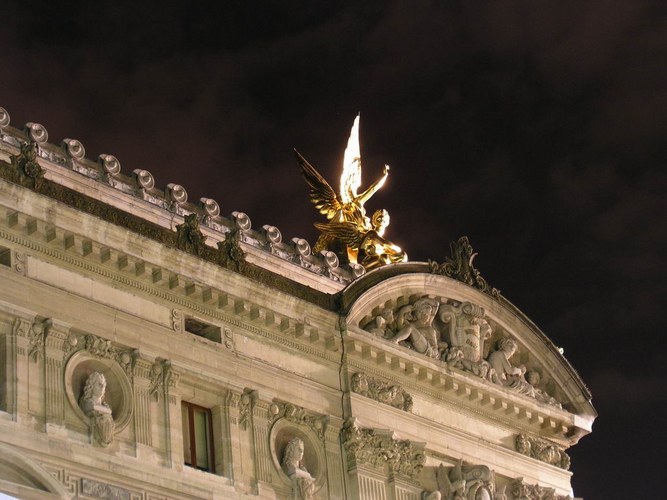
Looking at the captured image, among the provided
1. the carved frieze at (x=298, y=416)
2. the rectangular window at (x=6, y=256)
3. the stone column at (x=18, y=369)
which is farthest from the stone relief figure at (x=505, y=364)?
the rectangular window at (x=6, y=256)

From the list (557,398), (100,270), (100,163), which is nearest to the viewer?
(100,270)

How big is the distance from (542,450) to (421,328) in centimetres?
399

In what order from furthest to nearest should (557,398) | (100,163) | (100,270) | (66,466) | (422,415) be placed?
1. (557,398)
2. (422,415)
3. (100,163)
4. (100,270)
5. (66,466)

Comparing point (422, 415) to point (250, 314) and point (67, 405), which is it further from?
point (67, 405)

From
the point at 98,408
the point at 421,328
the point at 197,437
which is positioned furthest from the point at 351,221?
the point at 98,408

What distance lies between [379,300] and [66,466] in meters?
9.26

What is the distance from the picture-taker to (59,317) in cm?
3019

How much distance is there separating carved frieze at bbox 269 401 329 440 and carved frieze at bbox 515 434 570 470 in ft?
18.8

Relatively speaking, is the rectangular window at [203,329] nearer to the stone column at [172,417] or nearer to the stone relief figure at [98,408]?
the stone column at [172,417]

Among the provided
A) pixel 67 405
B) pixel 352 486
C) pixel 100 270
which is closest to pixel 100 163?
pixel 100 270

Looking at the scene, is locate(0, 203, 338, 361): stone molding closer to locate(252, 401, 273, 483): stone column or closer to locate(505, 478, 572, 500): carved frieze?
locate(252, 401, 273, 483): stone column

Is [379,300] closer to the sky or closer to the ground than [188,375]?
closer to the sky

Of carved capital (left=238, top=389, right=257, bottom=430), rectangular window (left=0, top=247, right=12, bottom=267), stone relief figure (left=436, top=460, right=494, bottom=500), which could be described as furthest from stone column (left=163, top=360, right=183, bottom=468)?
stone relief figure (left=436, top=460, right=494, bottom=500)

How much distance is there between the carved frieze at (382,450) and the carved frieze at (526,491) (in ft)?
9.03
